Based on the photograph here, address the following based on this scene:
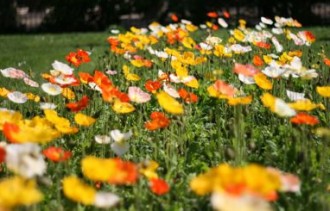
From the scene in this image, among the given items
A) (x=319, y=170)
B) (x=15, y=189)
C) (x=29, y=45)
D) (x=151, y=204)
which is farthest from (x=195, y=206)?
(x=29, y=45)

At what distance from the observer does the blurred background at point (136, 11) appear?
43.5ft

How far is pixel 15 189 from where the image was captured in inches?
50.8

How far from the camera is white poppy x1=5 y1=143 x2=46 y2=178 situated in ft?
5.14

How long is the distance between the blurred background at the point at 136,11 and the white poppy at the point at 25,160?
37.5 feet

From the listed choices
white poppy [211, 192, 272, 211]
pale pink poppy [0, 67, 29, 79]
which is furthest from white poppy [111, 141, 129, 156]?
pale pink poppy [0, 67, 29, 79]

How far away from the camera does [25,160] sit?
1599mm

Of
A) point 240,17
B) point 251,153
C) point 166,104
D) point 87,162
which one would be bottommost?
point 240,17

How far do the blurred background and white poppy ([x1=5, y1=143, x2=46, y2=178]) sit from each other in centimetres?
1144

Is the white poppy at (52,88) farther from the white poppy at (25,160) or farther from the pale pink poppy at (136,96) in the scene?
the white poppy at (25,160)

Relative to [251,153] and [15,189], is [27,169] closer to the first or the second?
[15,189]

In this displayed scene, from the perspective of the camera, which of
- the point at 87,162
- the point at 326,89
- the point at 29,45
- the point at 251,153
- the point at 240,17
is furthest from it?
the point at 240,17

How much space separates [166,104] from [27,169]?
30.7 inches

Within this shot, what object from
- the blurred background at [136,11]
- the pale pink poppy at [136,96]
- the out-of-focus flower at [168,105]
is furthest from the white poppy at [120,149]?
the blurred background at [136,11]

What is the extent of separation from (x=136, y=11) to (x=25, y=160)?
40.1 ft
